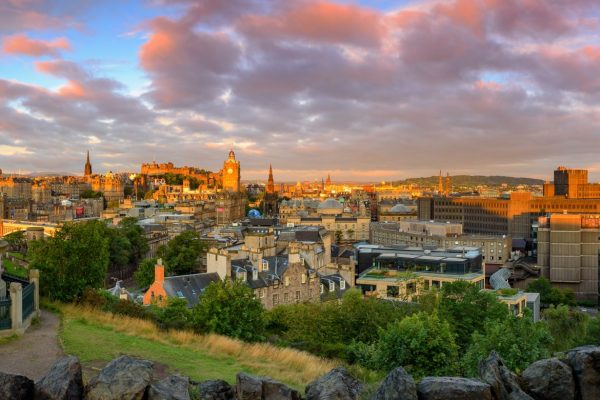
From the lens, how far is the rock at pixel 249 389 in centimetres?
931

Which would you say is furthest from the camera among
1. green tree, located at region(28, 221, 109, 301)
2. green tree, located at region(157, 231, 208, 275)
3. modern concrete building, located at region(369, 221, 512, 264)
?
modern concrete building, located at region(369, 221, 512, 264)

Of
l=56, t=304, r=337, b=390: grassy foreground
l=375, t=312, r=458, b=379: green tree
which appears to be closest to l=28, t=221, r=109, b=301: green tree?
l=56, t=304, r=337, b=390: grassy foreground

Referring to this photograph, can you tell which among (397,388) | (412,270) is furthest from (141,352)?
(412,270)

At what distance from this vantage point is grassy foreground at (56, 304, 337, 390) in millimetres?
16219

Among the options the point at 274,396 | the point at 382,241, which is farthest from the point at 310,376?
the point at 382,241

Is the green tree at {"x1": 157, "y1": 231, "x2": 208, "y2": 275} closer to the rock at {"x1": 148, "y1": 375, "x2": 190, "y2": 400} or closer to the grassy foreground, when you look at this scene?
the grassy foreground

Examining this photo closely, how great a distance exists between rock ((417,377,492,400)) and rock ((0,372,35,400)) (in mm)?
6135

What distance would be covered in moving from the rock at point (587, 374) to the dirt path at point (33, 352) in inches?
482

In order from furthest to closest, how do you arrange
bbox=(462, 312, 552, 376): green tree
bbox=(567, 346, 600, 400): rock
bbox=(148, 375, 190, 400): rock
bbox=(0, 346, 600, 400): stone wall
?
bbox=(462, 312, 552, 376): green tree → bbox=(567, 346, 600, 400): rock → bbox=(148, 375, 190, 400): rock → bbox=(0, 346, 600, 400): stone wall

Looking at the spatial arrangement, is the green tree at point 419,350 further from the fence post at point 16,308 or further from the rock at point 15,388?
the rock at point 15,388

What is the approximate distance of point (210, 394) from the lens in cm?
954

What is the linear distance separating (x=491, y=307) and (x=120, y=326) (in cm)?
2288

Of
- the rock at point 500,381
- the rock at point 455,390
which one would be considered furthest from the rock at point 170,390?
the rock at point 500,381

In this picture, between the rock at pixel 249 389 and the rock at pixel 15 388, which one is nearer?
the rock at pixel 15 388
